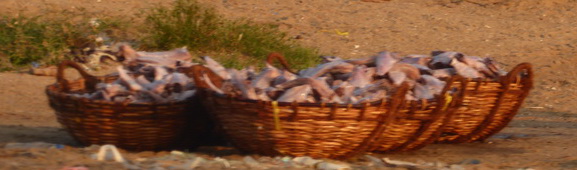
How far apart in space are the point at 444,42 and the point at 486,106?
6.15 metres

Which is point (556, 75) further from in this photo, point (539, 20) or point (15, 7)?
point (15, 7)

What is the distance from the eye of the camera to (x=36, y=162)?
3.76 meters

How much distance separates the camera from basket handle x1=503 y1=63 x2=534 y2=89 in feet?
16.1

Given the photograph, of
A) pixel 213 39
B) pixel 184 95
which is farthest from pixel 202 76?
pixel 213 39

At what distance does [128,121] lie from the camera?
14.3 feet

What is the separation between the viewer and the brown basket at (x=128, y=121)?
14.2 ft

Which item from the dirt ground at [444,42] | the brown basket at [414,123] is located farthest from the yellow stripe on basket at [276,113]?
the dirt ground at [444,42]

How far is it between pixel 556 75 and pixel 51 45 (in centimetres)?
499

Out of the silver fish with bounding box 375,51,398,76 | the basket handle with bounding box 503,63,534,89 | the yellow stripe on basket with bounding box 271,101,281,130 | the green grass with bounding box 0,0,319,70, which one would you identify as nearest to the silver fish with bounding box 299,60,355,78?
the silver fish with bounding box 375,51,398,76

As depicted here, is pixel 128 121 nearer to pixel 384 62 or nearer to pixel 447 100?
pixel 384 62

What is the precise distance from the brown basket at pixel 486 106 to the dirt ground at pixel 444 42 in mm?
89

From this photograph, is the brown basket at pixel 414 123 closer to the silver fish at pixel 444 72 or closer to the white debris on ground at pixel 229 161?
the white debris on ground at pixel 229 161

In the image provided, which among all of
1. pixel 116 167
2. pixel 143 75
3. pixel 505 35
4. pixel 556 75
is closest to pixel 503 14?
pixel 505 35

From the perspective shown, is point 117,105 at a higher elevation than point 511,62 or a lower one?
higher
